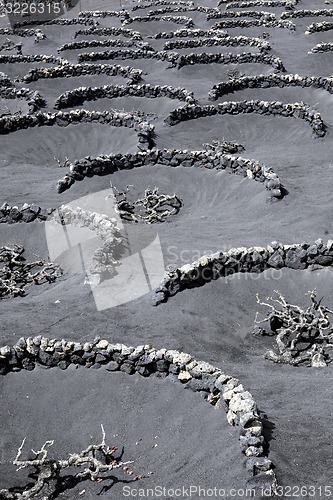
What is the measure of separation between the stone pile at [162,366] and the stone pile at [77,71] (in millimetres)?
26043

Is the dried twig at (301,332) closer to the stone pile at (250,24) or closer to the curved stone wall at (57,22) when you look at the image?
the stone pile at (250,24)

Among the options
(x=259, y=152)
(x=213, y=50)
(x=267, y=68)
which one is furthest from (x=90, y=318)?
(x=213, y=50)

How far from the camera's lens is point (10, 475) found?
9.73 meters

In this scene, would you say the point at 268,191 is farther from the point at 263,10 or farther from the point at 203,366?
the point at 263,10

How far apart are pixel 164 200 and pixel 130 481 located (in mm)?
12308

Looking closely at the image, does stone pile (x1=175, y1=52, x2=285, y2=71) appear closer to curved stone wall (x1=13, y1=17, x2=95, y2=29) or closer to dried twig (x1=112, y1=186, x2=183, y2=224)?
dried twig (x1=112, y1=186, x2=183, y2=224)

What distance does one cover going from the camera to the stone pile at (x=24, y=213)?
61.4 feet

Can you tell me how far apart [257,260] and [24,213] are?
7694 millimetres

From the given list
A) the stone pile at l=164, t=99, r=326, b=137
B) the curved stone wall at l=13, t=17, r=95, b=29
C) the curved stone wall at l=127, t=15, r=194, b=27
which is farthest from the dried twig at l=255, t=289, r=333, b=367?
the curved stone wall at l=13, t=17, r=95, b=29

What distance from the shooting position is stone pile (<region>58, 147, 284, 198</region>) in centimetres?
2056

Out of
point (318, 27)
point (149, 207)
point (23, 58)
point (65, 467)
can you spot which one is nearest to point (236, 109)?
point (149, 207)

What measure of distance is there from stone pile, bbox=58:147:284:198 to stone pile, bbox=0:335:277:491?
1013 centimetres

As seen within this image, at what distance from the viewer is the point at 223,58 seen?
3697 cm

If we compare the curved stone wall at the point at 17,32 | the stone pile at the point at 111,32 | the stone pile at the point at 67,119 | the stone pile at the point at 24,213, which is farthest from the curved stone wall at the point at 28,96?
the curved stone wall at the point at 17,32
